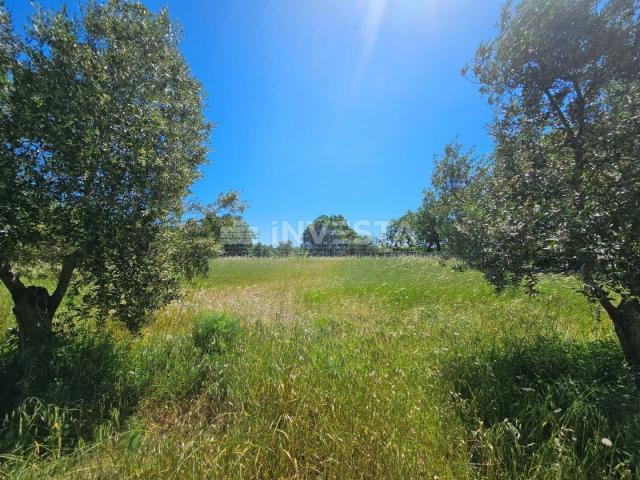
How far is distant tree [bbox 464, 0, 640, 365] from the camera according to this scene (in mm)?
2910

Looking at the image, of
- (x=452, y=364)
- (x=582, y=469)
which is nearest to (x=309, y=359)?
(x=452, y=364)

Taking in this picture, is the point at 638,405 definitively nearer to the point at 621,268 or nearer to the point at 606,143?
the point at 621,268

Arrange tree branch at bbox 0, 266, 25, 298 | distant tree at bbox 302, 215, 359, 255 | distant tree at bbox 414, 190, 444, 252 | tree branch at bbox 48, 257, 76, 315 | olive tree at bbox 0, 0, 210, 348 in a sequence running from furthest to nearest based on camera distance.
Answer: distant tree at bbox 302, 215, 359, 255 → distant tree at bbox 414, 190, 444, 252 → tree branch at bbox 48, 257, 76, 315 → tree branch at bbox 0, 266, 25, 298 → olive tree at bbox 0, 0, 210, 348

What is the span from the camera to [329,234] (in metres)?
118

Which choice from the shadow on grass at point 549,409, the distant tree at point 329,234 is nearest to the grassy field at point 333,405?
the shadow on grass at point 549,409

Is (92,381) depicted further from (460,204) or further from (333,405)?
(460,204)

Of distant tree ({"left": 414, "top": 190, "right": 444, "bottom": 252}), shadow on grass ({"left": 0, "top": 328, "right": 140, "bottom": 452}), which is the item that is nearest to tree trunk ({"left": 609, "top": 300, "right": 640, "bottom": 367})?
distant tree ({"left": 414, "top": 190, "right": 444, "bottom": 252})

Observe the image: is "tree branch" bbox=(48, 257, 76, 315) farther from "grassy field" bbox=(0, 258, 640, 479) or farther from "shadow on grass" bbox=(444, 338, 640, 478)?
"shadow on grass" bbox=(444, 338, 640, 478)

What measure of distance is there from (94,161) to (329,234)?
114947 millimetres

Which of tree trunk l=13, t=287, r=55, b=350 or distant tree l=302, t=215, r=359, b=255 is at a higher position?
distant tree l=302, t=215, r=359, b=255

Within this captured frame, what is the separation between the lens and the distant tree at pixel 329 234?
367 feet

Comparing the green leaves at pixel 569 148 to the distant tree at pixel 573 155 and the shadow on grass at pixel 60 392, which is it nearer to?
the distant tree at pixel 573 155

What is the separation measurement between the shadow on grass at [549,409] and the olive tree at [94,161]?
193 inches

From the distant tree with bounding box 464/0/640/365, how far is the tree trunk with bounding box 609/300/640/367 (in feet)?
0.04
